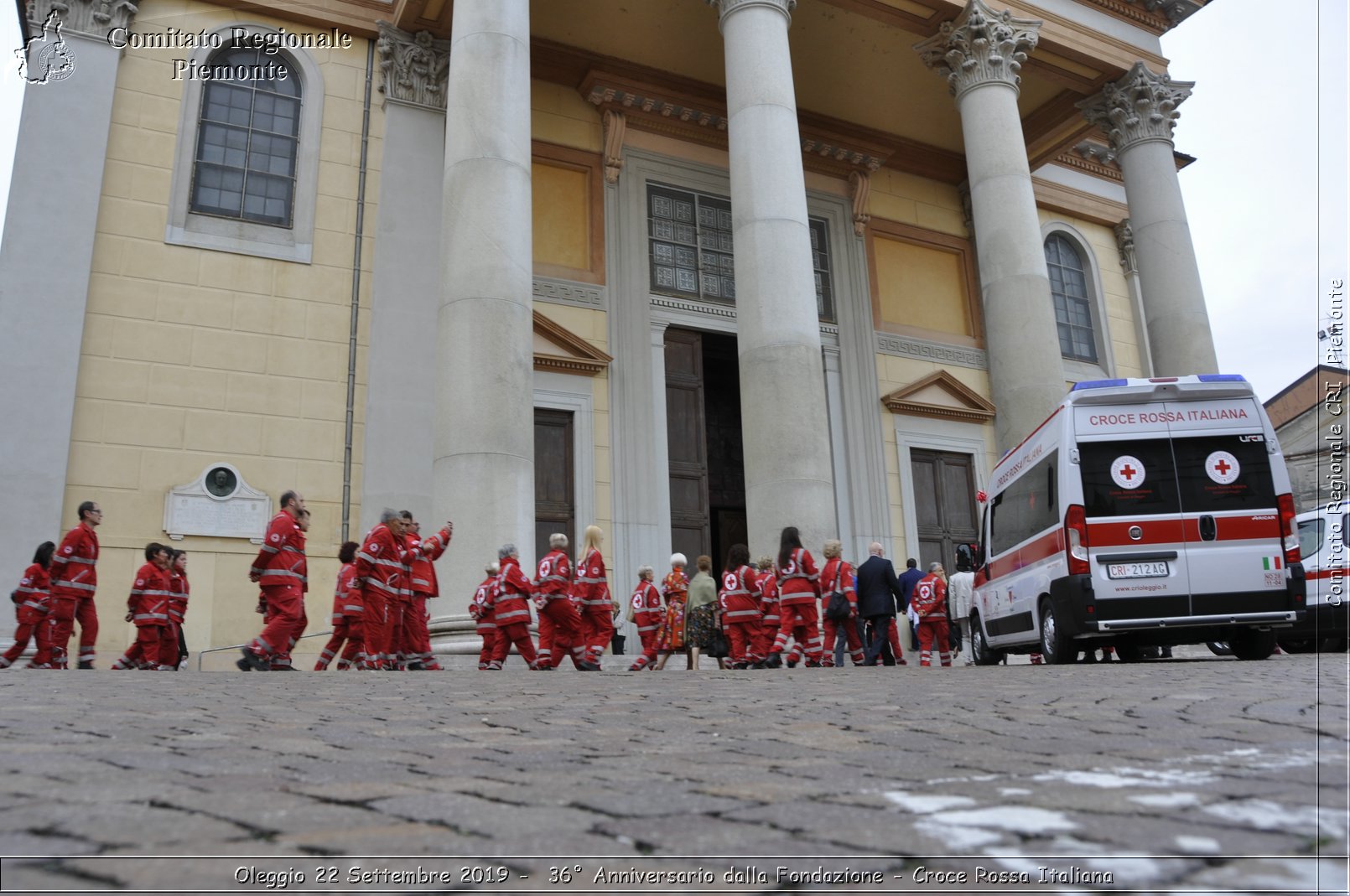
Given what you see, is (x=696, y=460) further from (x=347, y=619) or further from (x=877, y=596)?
(x=347, y=619)

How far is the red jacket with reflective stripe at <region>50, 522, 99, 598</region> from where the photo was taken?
35.9 ft

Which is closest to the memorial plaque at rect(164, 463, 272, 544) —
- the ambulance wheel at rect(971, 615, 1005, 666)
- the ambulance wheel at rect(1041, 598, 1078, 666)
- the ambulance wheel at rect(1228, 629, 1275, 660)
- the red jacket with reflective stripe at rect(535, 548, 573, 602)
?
the red jacket with reflective stripe at rect(535, 548, 573, 602)

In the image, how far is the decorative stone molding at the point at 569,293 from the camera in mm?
17734

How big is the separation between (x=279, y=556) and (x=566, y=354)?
28.1 feet

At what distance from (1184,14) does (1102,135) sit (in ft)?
13.2

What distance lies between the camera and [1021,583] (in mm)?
10711

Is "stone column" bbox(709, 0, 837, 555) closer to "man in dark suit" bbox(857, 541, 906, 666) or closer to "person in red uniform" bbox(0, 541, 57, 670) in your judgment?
"man in dark suit" bbox(857, 541, 906, 666)

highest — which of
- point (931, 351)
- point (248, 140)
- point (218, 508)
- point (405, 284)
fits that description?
point (248, 140)

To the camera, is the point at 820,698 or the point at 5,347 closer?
the point at 820,698

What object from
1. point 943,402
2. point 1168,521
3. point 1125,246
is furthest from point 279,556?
point 1125,246

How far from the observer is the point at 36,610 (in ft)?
36.9

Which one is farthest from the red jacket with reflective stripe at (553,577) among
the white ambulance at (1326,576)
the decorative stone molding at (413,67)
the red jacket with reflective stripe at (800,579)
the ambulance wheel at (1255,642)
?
the decorative stone molding at (413,67)

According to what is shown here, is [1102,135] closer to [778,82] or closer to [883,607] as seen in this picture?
[778,82]

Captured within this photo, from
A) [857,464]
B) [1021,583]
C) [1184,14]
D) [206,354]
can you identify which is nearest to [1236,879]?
[1021,583]
